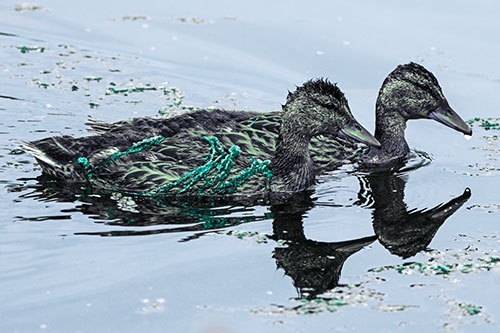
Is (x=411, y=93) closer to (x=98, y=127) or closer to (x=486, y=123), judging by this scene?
(x=486, y=123)

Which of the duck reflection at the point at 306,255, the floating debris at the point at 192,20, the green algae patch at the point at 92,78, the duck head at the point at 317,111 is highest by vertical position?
the floating debris at the point at 192,20

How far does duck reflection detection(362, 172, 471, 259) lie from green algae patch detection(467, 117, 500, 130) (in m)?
2.37

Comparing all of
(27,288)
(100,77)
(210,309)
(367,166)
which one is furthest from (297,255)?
(100,77)

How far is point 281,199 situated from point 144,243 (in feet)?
6.66

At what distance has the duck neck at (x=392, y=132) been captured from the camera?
11633 millimetres

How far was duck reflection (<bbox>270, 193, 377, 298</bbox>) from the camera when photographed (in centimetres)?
769

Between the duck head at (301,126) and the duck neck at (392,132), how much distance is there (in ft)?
4.47

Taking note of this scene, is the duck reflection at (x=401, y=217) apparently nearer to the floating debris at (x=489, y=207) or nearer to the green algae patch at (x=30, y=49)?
the floating debris at (x=489, y=207)

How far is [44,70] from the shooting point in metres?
14.0

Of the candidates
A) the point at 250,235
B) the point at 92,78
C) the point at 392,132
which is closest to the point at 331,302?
the point at 250,235

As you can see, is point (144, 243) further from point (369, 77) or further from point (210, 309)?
point (369, 77)

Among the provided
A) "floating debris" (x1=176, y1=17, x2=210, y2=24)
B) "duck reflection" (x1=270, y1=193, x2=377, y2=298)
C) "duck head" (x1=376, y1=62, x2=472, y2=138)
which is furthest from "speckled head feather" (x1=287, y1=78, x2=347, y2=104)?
"floating debris" (x1=176, y1=17, x2=210, y2=24)

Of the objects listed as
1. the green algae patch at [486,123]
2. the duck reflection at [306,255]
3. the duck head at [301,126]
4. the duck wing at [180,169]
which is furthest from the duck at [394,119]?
the duck reflection at [306,255]

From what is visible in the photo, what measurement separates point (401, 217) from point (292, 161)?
1480 millimetres
